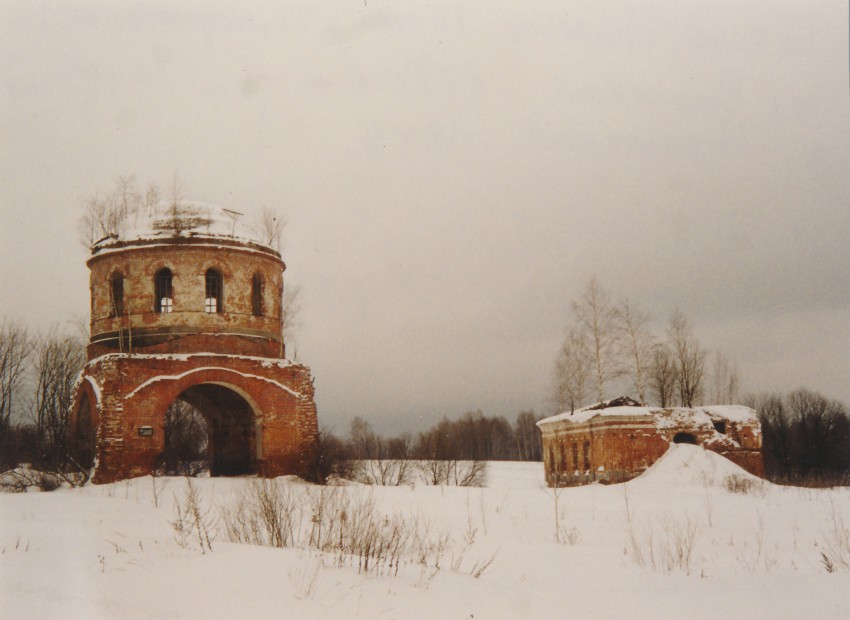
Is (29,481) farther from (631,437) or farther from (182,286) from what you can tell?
(631,437)

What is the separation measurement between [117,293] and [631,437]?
1508cm

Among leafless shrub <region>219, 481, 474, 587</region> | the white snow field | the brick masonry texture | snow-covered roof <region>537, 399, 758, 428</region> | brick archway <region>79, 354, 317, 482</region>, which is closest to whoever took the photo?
the white snow field

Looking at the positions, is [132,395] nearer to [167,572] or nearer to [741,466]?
[167,572]

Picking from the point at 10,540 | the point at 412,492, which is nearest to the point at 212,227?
the point at 412,492

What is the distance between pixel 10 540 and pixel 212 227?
43.8 feet

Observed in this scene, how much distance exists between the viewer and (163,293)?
803 inches

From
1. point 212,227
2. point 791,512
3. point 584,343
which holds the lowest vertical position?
point 791,512

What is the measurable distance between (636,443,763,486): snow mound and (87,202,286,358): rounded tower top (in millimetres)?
11574

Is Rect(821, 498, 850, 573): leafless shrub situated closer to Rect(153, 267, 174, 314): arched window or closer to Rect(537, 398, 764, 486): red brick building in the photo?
Rect(537, 398, 764, 486): red brick building

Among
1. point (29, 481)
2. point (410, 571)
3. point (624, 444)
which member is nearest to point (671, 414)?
point (624, 444)

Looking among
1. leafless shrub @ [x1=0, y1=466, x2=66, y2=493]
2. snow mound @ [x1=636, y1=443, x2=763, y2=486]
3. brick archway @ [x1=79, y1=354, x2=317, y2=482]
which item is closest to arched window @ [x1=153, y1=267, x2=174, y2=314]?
brick archway @ [x1=79, y1=354, x2=317, y2=482]

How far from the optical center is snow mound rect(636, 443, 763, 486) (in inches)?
926

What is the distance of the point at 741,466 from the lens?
1039 inches

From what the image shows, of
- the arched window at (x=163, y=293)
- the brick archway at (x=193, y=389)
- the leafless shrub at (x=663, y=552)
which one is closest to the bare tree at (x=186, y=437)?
the arched window at (x=163, y=293)
